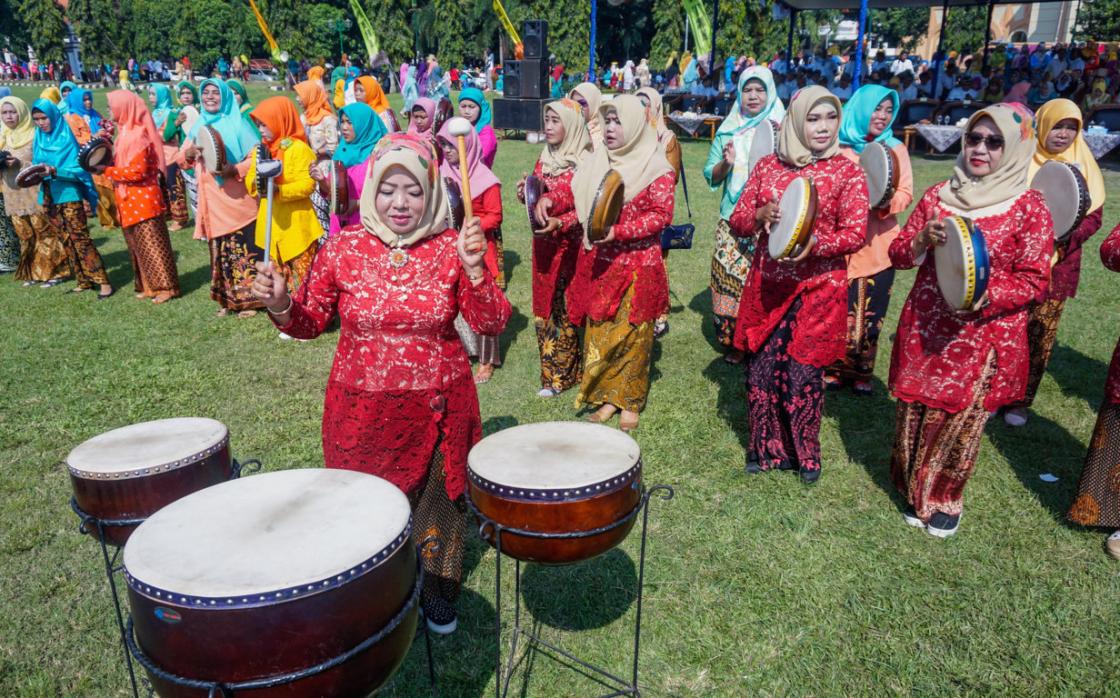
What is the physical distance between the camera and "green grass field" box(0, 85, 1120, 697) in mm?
2869

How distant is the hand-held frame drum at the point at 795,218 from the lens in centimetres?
340

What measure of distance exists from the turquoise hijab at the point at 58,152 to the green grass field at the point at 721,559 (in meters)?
2.19

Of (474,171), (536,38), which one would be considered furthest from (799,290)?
(536,38)

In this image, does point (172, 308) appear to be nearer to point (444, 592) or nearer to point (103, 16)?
point (444, 592)

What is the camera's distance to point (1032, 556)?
3.49 meters

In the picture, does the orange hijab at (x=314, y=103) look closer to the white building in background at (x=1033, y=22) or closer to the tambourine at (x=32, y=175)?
the tambourine at (x=32, y=175)

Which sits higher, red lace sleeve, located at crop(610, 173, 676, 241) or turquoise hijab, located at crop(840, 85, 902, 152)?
turquoise hijab, located at crop(840, 85, 902, 152)

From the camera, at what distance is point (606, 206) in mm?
3926

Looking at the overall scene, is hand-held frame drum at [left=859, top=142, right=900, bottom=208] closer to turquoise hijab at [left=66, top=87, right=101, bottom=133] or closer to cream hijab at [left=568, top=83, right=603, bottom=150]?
cream hijab at [left=568, top=83, right=603, bottom=150]

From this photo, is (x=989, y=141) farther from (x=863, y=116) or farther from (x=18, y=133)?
(x=18, y=133)

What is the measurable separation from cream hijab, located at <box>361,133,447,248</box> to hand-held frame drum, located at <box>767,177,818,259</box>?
1.64 metres

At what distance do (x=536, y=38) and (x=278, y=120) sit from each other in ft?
45.7

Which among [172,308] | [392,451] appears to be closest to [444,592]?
[392,451]

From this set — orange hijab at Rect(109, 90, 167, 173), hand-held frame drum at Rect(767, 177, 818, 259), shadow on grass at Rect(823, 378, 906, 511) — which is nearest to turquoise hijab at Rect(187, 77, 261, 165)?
orange hijab at Rect(109, 90, 167, 173)
